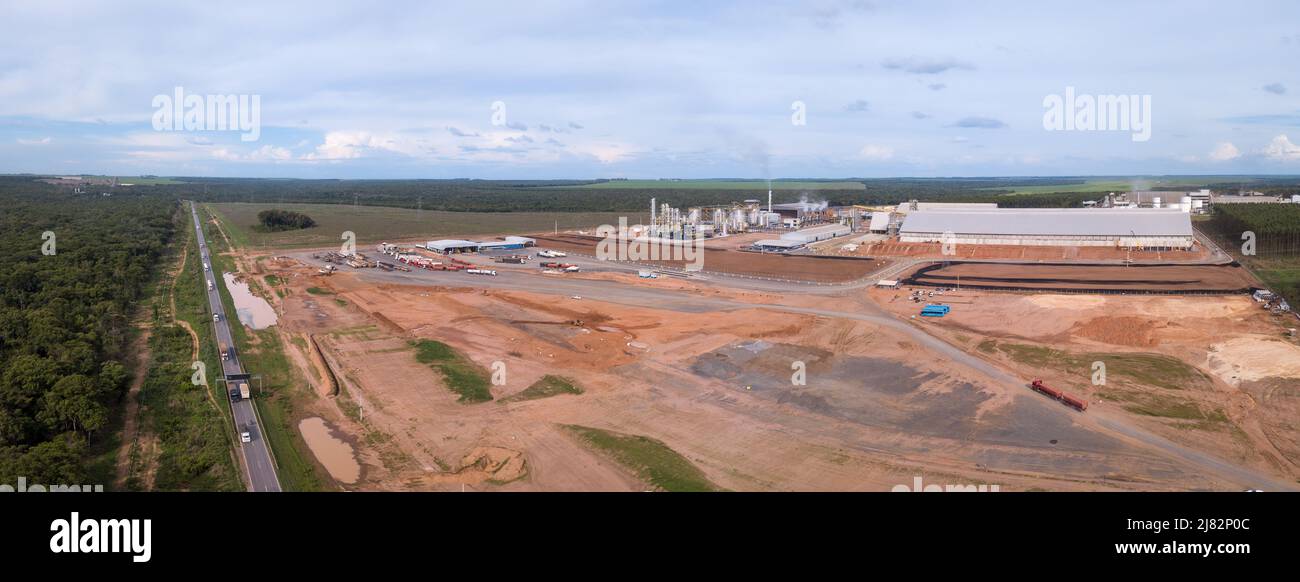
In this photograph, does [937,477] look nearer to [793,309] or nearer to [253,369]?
[793,309]

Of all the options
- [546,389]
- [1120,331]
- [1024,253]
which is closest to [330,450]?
[546,389]

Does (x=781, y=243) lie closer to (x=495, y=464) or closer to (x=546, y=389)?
(x=546, y=389)

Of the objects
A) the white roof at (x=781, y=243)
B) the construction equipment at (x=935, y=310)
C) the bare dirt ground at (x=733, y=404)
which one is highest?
the white roof at (x=781, y=243)

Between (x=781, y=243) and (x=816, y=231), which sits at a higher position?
(x=816, y=231)

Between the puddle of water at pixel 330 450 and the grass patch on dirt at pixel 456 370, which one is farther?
the grass patch on dirt at pixel 456 370

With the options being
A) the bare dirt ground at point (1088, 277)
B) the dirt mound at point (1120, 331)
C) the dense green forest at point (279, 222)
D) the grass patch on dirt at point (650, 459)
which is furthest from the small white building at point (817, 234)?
the dense green forest at point (279, 222)

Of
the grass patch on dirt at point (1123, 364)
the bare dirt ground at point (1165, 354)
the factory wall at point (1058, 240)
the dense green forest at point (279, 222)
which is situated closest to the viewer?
the bare dirt ground at point (1165, 354)

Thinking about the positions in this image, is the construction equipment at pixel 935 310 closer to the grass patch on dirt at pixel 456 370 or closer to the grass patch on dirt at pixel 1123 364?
the grass patch on dirt at pixel 1123 364
